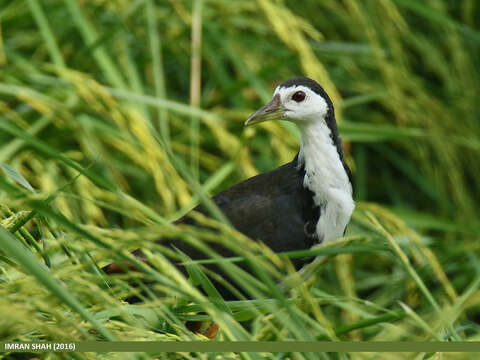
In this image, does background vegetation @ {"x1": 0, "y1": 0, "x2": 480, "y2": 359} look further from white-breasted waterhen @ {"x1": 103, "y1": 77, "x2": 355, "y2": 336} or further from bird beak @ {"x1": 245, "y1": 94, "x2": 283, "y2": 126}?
bird beak @ {"x1": 245, "y1": 94, "x2": 283, "y2": 126}

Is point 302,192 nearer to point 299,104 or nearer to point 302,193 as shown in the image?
point 302,193

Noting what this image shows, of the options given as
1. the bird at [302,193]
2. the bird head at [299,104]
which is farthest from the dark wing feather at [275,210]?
the bird head at [299,104]

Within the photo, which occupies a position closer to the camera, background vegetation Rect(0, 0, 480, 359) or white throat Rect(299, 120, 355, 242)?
white throat Rect(299, 120, 355, 242)

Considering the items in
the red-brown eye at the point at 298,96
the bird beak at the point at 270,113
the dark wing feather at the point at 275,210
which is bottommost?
the dark wing feather at the point at 275,210

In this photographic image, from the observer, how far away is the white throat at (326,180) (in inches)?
68.0

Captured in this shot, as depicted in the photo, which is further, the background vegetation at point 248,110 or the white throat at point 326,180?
the background vegetation at point 248,110

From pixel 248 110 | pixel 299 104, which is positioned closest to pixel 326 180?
pixel 299 104

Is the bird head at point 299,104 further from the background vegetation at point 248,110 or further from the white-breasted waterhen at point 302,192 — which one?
the background vegetation at point 248,110

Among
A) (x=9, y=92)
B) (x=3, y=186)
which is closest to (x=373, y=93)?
(x=9, y=92)

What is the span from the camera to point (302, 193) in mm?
1774

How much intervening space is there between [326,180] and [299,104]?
0.18 m

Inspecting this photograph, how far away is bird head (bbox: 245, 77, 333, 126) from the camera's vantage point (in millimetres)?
1723

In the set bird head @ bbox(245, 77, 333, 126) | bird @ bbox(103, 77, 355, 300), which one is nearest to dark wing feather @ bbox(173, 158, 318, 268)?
bird @ bbox(103, 77, 355, 300)

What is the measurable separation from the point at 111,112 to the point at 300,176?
61 centimetres
